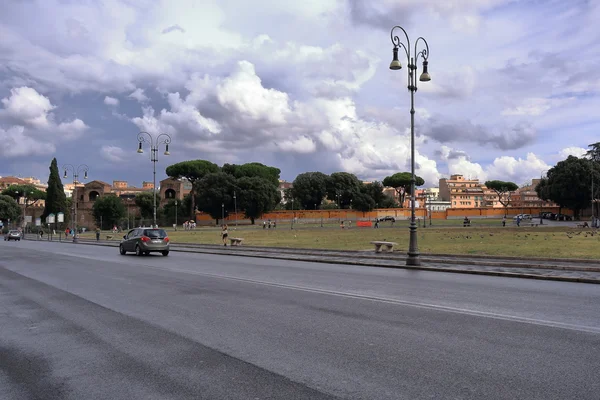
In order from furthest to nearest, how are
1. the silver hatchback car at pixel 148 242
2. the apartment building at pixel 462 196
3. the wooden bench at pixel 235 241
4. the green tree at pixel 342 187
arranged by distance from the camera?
the apartment building at pixel 462 196
the green tree at pixel 342 187
the wooden bench at pixel 235 241
the silver hatchback car at pixel 148 242

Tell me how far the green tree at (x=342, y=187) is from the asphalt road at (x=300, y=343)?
100 metres

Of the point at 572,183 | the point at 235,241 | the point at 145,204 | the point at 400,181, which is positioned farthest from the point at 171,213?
the point at 572,183

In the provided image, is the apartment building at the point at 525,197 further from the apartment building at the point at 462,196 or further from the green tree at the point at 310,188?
the green tree at the point at 310,188

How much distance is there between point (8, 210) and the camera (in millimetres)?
103875

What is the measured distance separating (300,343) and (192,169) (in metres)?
105

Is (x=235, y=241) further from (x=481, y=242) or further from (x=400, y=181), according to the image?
(x=400, y=181)

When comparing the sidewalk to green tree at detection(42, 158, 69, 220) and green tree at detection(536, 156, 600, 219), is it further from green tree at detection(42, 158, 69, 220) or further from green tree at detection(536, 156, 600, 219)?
green tree at detection(42, 158, 69, 220)

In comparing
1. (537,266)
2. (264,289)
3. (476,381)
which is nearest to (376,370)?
(476,381)

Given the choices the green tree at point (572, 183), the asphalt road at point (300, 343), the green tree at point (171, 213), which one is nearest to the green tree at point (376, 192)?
the green tree at point (572, 183)

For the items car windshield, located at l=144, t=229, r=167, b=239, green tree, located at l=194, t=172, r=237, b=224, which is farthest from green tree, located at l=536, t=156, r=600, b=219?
car windshield, located at l=144, t=229, r=167, b=239

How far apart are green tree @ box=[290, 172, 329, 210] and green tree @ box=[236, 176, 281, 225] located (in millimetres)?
17143

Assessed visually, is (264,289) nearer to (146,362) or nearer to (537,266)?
(146,362)

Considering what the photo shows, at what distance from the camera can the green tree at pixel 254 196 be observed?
9038cm

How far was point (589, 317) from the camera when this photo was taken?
7617 millimetres
